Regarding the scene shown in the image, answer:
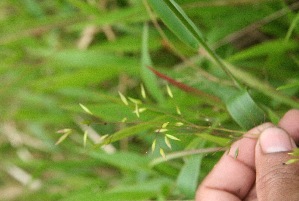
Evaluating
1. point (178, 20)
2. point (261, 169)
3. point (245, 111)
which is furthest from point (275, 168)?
point (178, 20)

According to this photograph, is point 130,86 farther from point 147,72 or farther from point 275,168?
point 275,168

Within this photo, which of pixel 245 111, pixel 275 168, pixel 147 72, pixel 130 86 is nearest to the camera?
pixel 275 168

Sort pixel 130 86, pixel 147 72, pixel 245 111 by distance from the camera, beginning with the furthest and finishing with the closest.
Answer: pixel 130 86 → pixel 147 72 → pixel 245 111

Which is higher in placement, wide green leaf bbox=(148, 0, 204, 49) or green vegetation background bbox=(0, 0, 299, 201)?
wide green leaf bbox=(148, 0, 204, 49)

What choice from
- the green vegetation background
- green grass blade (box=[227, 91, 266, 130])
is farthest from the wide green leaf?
green grass blade (box=[227, 91, 266, 130])

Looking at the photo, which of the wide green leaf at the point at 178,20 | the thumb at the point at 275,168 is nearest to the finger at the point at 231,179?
the thumb at the point at 275,168

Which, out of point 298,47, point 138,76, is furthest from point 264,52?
point 138,76

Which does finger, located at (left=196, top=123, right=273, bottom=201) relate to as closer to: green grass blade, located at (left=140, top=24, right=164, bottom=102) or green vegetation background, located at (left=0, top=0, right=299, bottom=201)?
green vegetation background, located at (left=0, top=0, right=299, bottom=201)
